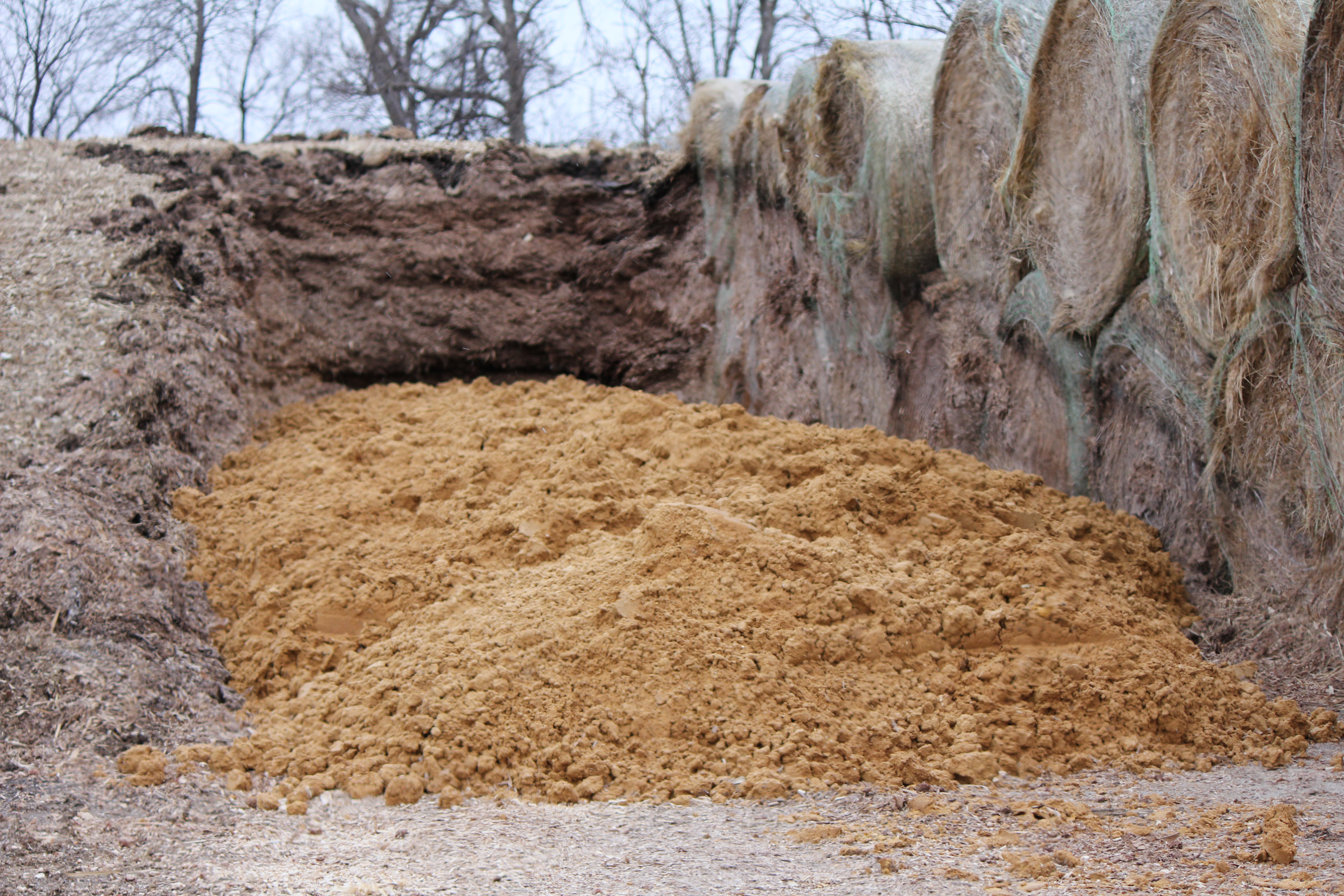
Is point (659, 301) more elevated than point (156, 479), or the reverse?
point (659, 301)

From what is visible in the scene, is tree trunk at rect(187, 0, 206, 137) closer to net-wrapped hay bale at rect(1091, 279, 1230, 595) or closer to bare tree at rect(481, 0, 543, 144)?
bare tree at rect(481, 0, 543, 144)

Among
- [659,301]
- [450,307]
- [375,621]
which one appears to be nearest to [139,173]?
[450,307]

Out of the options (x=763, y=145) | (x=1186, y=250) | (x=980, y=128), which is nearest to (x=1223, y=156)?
(x=1186, y=250)

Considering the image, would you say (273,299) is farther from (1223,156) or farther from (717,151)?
(1223,156)

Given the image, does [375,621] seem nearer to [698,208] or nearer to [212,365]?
[212,365]

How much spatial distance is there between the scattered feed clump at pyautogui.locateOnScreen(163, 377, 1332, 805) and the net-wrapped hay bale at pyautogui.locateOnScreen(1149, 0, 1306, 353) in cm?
110

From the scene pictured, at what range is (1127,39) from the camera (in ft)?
14.2

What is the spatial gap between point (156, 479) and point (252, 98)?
1023cm

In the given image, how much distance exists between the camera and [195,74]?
13.1m

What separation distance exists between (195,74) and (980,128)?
10.8m

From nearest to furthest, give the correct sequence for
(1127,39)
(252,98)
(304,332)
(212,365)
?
1. (1127,39)
2. (212,365)
3. (304,332)
4. (252,98)

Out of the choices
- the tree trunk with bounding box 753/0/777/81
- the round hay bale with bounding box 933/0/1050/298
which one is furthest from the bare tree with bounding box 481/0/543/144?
the round hay bale with bounding box 933/0/1050/298

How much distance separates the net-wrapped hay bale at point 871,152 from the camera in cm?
582

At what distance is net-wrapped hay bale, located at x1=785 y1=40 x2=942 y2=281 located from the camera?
582 cm
